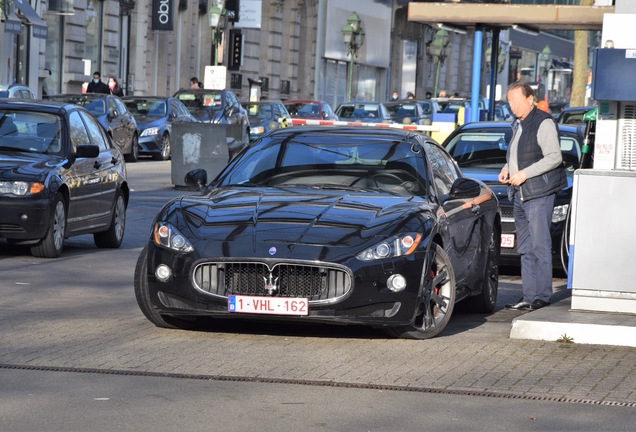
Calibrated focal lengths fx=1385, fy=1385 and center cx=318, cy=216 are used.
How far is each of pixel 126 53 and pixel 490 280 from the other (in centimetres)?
3992

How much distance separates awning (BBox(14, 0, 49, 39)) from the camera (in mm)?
38250

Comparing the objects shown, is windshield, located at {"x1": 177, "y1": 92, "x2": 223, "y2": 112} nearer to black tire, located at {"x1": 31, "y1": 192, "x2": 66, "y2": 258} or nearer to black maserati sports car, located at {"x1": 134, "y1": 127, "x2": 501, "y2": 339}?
black tire, located at {"x1": 31, "y1": 192, "x2": 66, "y2": 258}

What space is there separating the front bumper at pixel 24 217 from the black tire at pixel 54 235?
0.12m

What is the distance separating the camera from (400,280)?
825 cm

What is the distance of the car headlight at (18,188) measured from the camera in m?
12.8

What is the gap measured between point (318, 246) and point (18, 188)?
5.41 meters

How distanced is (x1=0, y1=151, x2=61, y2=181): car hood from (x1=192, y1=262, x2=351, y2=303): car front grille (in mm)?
5075

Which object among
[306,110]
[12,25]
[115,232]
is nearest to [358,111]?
[306,110]

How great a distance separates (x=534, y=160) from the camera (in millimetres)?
10180

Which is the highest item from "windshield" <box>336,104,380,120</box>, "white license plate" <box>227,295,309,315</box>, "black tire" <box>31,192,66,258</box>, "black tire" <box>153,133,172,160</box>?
"windshield" <box>336,104,380,120</box>

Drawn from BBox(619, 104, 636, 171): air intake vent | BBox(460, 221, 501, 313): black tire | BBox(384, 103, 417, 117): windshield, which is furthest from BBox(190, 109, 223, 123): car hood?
BBox(460, 221, 501, 313): black tire

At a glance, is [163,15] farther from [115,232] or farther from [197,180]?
[197,180]

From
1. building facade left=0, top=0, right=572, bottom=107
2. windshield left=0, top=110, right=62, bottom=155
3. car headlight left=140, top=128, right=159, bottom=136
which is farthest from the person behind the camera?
building facade left=0, top=0, right=572, bottom=107

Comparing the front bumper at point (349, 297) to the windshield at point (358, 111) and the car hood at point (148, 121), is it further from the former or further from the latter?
the windshield at point (358, 111)
